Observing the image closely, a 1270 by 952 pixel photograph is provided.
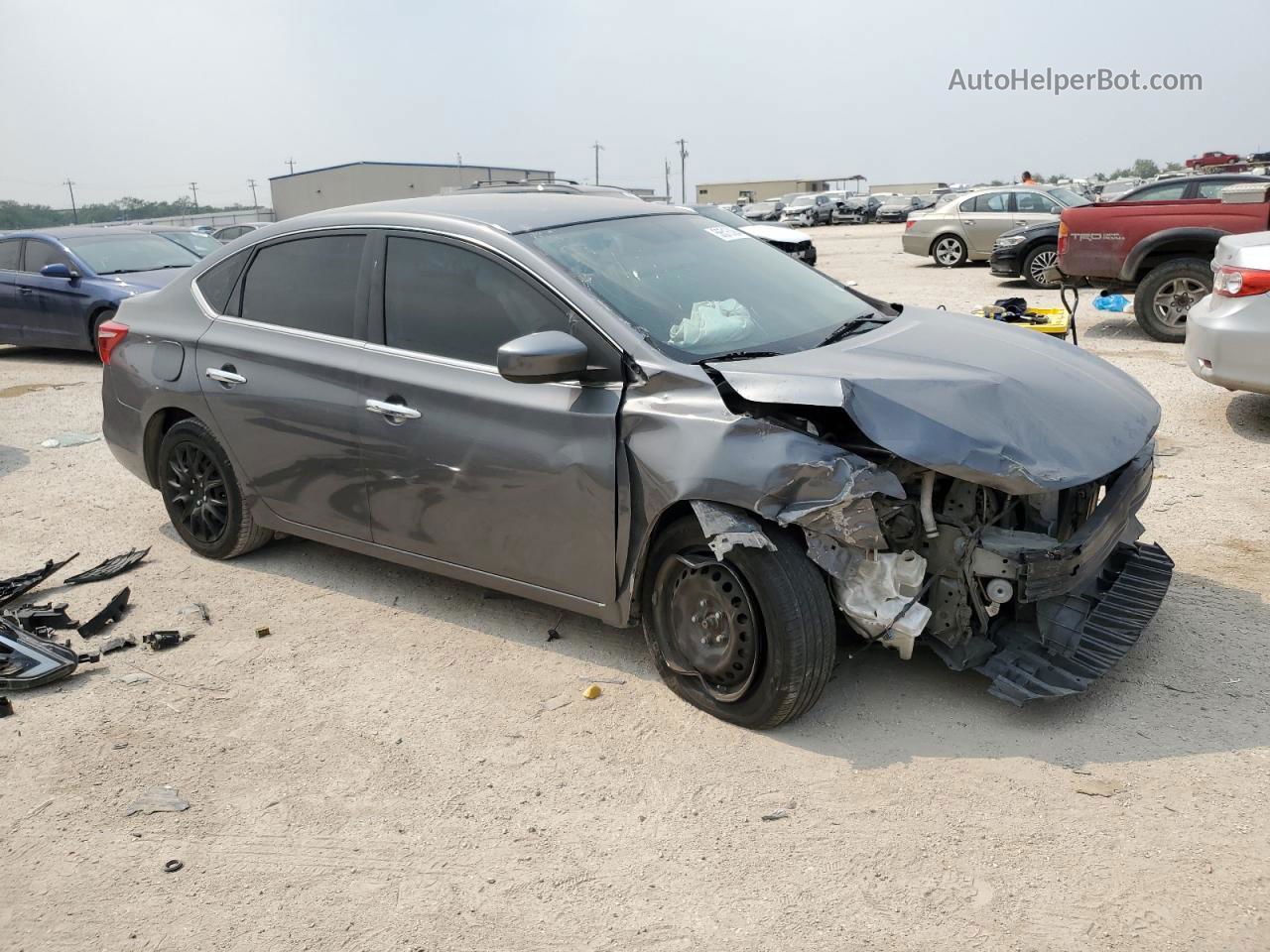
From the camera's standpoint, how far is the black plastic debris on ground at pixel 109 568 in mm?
5375

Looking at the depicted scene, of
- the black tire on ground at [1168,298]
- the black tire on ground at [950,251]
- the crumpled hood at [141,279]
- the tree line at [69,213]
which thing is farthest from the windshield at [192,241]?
the tree line at [69,213]

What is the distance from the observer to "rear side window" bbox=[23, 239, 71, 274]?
468 inches

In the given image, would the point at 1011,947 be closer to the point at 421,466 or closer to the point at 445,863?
the point at 445,863

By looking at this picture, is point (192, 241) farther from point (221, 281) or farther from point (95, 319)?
point (221, 281)

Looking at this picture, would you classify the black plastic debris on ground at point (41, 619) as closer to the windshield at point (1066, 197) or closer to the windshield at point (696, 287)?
the windshield at point (696, 287)

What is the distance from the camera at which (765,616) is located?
11.4ft

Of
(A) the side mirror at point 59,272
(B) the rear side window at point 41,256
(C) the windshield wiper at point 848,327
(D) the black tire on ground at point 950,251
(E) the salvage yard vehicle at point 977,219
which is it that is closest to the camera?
(C) the windshield wiper at point 848,327

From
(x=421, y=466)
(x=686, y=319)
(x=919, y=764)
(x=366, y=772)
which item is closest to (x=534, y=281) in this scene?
(x=686, y=319)

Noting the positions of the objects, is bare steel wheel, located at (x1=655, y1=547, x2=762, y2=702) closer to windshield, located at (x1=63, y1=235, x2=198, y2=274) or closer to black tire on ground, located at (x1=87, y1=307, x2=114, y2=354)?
black tire on ground, located at (x1=87, y1=307, x2=114, y2=354)

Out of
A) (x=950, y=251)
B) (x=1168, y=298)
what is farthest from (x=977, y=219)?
(x=1168, y=298)

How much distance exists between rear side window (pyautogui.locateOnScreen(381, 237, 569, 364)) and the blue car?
26.8 ft

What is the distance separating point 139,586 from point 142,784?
194 centimetres

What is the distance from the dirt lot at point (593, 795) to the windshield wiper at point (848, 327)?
0.83m

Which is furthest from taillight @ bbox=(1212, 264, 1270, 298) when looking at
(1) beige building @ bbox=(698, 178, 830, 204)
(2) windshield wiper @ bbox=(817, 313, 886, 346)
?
(1) beige building @ bbox=(698, 178, 830, 204)
